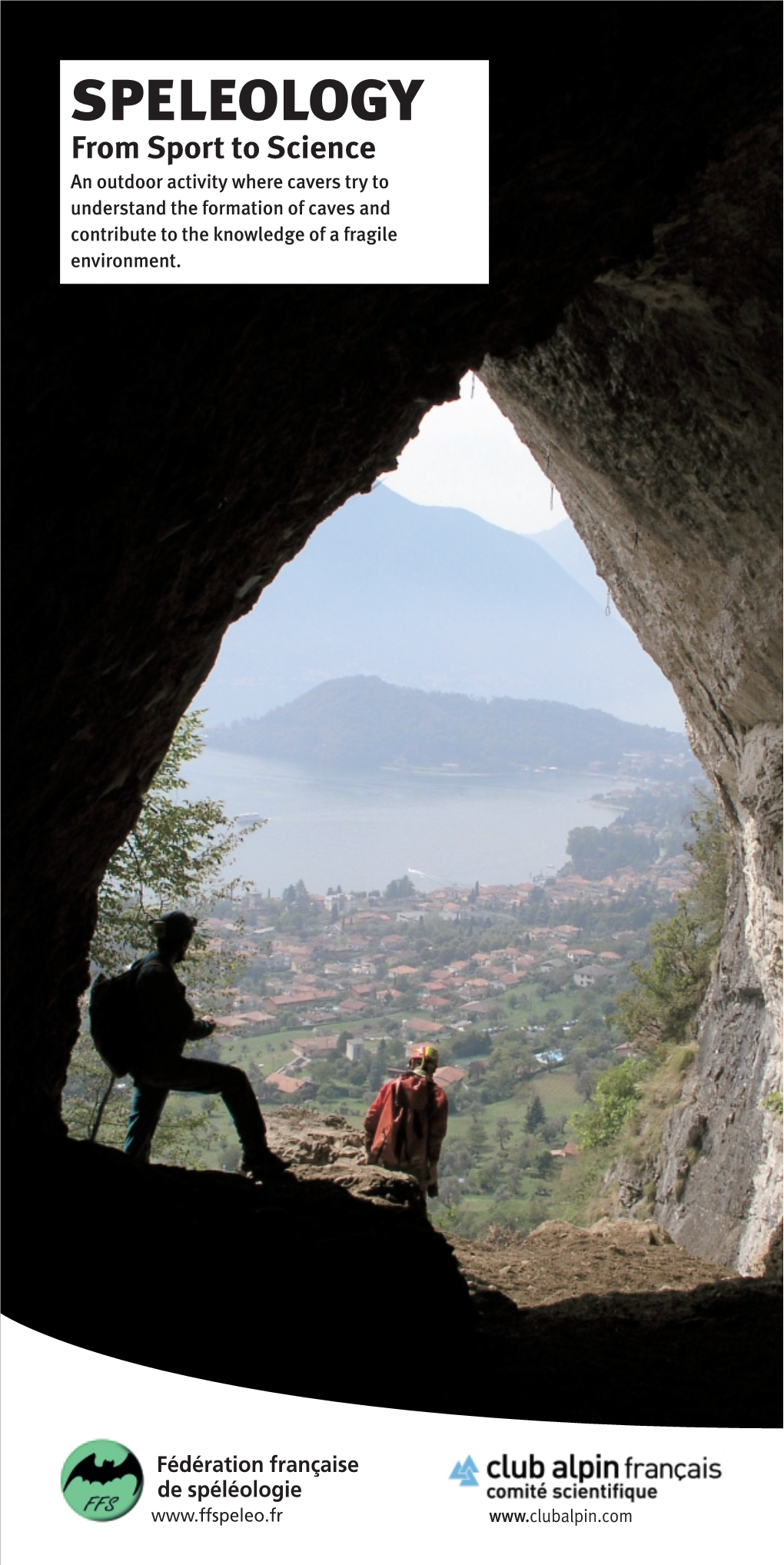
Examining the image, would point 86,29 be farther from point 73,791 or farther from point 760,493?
point 760,493

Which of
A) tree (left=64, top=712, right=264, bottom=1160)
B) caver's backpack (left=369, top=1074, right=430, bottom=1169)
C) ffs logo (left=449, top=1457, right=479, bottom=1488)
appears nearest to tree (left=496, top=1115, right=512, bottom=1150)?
tree (left=64, top=712, right=264, bottom=1160)

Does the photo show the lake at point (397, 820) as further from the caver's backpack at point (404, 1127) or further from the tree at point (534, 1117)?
the caver's backpack at point (404, 1127)

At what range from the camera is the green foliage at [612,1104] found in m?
25.4

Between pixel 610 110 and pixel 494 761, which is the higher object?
pixel 494 761

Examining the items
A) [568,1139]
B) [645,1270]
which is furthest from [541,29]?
[568,1139]

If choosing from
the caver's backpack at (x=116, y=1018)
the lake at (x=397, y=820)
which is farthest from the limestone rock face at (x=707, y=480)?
the lake at (x=397, y=820)

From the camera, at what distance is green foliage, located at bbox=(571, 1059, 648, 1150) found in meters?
25.4

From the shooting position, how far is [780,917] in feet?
26.6

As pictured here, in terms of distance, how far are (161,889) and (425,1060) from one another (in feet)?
28.8

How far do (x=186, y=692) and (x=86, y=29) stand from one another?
10.3ft

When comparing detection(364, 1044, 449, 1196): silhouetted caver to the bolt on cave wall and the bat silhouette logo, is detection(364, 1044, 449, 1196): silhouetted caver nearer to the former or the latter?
the bolt on cave wall

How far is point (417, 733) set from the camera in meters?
85.6

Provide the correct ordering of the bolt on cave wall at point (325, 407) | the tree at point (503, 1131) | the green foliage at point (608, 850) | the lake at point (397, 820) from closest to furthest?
the bolt on cave wall at point (325, 407)
the tree at point (503, 1131)
the green foliage at point (608, 850)
the lake at point (397, 820)

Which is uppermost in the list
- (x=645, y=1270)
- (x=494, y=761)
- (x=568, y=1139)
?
(x=494, y=761)
